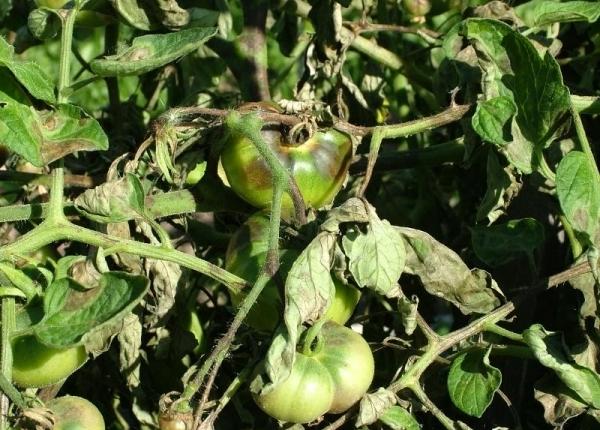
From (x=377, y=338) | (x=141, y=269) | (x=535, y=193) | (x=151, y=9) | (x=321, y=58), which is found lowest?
(x=377, y=338)

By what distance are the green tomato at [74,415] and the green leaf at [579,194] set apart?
57cm

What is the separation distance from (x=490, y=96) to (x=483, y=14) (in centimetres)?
29

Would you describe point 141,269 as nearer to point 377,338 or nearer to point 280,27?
point 377,338

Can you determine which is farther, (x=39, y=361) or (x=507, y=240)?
(x=507, y=240)

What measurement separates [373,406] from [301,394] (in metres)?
0.10

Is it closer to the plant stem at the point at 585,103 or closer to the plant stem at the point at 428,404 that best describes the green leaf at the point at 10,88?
the plant stem at the point at 428,404

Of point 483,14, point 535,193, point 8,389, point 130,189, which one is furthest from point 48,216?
point 535,193

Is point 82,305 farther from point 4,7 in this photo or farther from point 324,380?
point 4,7

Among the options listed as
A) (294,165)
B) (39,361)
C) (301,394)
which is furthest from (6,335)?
(294,165)

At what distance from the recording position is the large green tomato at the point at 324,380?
92 cm

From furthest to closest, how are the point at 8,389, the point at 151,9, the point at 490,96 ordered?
the point at 151,9
the point at 490,96
the point at 8,389

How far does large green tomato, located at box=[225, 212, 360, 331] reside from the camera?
3.19ft

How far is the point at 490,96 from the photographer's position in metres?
1.07

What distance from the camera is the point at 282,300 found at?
933 millimetres
